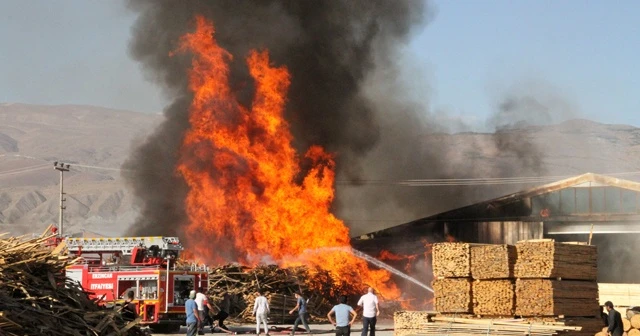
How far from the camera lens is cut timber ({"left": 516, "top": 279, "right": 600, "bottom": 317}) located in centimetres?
1983

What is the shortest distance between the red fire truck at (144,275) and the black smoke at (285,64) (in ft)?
48.8

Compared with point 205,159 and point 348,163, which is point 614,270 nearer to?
point 348,163

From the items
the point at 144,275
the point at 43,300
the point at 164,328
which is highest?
the point at 144,275

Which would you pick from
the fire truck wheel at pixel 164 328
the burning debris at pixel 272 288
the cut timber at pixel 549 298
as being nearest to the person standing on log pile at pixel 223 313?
the burning debris at pixel 272 288

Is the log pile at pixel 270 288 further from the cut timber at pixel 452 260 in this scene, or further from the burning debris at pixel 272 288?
the cut timber at pixel 452 260

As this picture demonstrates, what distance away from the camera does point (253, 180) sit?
41250 mm

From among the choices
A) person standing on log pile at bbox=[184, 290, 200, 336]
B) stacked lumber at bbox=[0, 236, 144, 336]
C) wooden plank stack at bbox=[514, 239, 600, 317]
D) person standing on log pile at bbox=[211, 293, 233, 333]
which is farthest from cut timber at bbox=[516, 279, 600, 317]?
person standing on log pile at bbox=[211, 293, 233, 333]

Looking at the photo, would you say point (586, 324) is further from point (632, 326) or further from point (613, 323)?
point (632, 326)

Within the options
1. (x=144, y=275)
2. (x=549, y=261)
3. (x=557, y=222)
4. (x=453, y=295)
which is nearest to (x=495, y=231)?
(x=557, y=222)

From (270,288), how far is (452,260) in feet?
46.4

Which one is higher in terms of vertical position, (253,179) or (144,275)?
(253,179)

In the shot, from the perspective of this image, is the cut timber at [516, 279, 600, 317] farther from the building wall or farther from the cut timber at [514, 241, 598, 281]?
the building wall

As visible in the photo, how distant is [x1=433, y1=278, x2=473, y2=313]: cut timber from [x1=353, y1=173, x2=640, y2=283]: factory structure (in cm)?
1996

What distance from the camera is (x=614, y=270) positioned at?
41.9 metres
